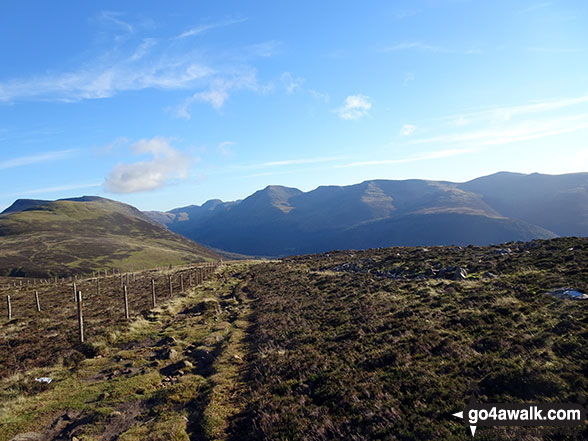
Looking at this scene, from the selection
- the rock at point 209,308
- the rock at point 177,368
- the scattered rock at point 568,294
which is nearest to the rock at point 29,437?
the rock at point 177,368

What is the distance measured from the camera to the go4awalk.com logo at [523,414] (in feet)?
23.8

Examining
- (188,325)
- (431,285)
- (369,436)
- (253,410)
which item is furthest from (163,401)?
(431,285)

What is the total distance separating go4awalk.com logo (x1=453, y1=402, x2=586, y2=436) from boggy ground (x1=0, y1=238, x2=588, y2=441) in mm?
287

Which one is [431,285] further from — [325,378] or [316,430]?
[316,430]

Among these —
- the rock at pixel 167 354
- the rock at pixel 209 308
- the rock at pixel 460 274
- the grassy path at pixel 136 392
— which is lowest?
the rock at pixel 209 308

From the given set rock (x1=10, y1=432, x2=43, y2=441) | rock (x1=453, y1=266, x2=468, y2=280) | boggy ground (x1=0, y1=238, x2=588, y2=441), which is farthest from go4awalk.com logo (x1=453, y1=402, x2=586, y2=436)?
rock (x1=453, y1=266, x2=468, y2=280)

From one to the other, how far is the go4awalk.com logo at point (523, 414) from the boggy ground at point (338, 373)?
29 cm

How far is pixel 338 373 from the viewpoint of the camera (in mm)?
11883

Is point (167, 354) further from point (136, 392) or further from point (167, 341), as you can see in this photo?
point (136, 392)

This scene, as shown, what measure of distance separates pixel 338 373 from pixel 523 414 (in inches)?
236

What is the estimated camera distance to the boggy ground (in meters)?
8.61

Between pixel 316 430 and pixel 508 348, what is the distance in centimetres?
788

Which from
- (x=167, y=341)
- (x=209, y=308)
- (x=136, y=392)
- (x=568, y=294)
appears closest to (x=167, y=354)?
(x=167, y=341)

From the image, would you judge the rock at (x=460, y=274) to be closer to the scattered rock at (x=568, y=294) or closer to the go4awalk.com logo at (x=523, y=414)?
the scattered rock at (x=568, y=294)
